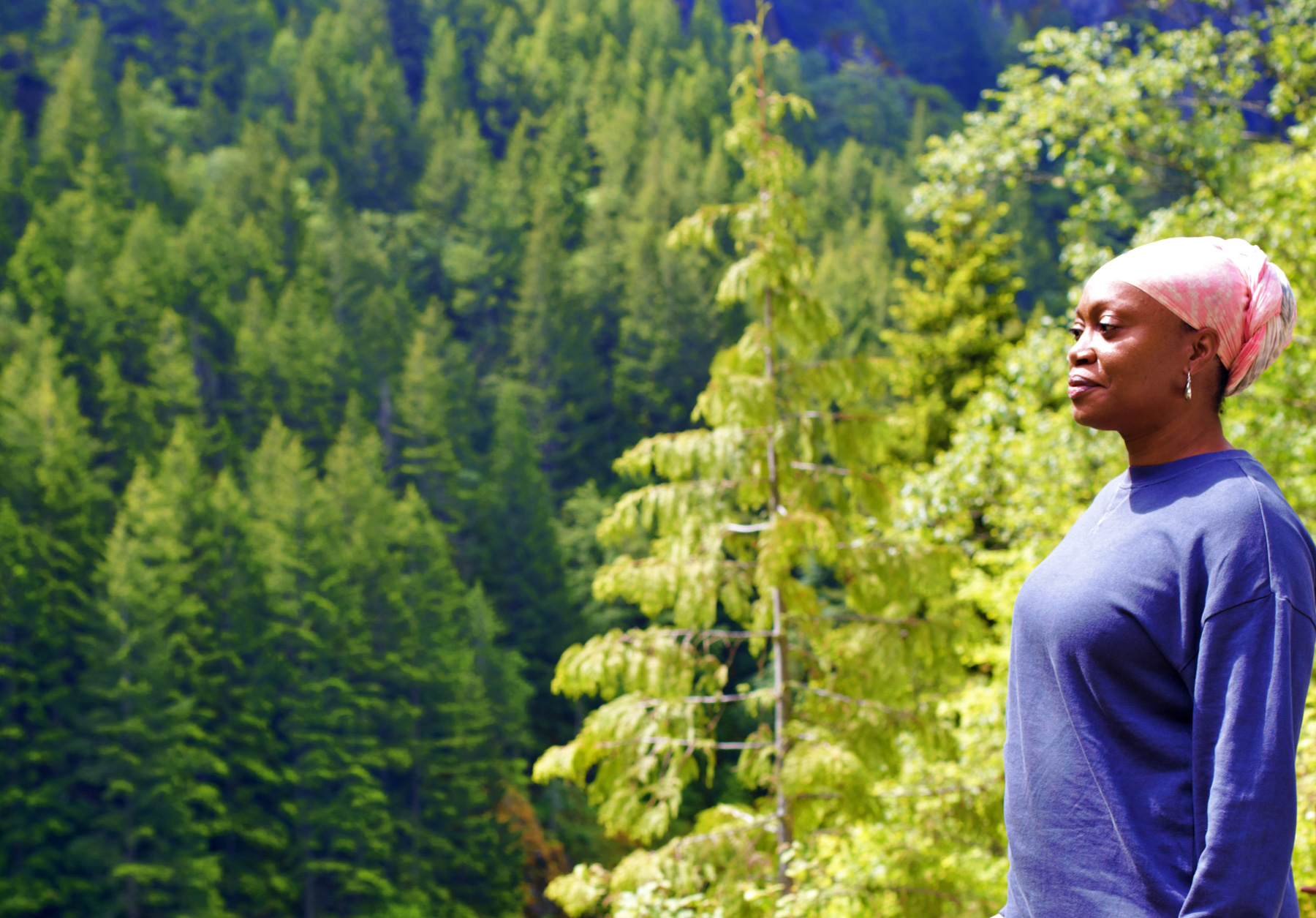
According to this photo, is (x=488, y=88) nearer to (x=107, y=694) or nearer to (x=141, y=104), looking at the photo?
(x=141, y=104)

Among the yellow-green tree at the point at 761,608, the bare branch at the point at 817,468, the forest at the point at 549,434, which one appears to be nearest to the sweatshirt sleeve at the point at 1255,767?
the forest at the point at 549,434

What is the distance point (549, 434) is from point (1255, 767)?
212ft

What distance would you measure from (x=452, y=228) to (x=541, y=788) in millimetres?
47249

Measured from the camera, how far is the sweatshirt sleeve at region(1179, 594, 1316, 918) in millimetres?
1357

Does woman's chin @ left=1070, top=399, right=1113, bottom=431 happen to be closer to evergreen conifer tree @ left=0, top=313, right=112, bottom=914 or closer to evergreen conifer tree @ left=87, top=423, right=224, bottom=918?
evergreen conifer tree @ left=87, top=423, right=224, bottom=918

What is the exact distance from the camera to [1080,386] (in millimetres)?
1628

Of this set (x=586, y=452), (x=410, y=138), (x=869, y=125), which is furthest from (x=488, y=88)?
(x=586, y=452)

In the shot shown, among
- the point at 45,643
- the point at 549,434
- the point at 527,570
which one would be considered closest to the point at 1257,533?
the point at 45,643

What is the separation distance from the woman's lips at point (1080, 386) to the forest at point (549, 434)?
311 centimetres

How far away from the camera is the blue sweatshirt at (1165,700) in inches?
53.6

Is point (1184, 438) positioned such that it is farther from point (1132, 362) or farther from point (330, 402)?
point (330, 402)

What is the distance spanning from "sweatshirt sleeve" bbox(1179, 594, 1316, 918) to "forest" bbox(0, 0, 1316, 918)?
10.2 ft

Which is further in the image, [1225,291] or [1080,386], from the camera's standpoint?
[1080,386]

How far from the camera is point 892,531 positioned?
11.3 m
